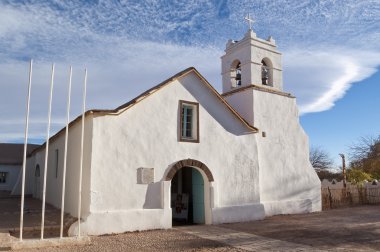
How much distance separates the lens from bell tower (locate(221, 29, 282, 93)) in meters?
17.5

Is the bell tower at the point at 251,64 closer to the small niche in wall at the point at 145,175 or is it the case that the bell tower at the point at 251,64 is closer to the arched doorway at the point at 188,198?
the arched doorway at the point at 188,198

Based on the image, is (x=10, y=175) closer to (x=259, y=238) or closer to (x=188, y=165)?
(x=188, y=165)

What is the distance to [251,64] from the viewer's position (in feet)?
56.7

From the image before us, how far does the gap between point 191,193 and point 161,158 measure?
3.69 meters

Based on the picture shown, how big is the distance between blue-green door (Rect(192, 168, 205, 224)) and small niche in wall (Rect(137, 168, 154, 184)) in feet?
8.10

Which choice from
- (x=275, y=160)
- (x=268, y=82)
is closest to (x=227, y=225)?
(x=275, y=160)

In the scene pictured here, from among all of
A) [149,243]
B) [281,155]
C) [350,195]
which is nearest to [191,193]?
[281,155]

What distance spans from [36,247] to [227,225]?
22.7ft

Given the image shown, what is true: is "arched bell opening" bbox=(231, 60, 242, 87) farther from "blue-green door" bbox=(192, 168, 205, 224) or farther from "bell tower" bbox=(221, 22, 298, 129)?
"blue-green door" bbox=(192, 168, 205, 224)

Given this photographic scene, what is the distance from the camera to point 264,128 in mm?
17156

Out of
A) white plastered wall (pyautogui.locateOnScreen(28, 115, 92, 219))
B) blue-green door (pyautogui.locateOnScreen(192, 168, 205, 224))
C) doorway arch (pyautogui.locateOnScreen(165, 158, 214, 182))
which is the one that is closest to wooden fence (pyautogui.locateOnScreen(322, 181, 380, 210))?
blue-green door (pyautogui.locateOnScreen(192, 168, 205, 224))

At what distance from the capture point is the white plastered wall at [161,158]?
465 inches

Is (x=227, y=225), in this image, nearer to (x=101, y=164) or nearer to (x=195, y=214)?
(x=195, y=214)

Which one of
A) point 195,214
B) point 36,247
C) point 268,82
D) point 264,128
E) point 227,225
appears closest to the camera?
point 36,247
